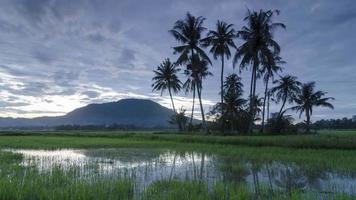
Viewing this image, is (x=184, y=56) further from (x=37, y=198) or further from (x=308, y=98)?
(x=37, y=198)

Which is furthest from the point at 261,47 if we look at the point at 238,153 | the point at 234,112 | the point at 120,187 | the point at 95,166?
the point at 120,187

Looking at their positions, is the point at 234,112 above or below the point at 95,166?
above

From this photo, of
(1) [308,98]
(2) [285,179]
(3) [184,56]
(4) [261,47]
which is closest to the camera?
(2) [285,179]

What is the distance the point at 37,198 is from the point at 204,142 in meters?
20.5

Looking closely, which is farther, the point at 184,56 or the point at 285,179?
the point at 184,56

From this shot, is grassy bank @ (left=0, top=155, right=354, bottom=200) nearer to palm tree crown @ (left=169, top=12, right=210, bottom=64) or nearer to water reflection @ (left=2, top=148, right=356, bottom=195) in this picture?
water reflection @ (left=2, top=148, right=356, bottom=195)

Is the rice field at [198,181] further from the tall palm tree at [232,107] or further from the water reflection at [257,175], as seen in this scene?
the tall palm tree at [232,107]

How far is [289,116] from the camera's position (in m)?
44.2

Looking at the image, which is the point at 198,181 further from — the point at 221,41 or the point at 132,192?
the point at 221,41

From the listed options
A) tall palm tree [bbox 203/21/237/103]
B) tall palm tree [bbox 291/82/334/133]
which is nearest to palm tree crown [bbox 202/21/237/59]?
tall palm tree [bbox 203/21/237/103]

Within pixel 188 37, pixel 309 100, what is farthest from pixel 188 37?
pixel 309 100

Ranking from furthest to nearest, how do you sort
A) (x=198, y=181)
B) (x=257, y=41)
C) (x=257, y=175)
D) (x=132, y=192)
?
1. (x=257, y=41)
2. (x=257, y=175)
3. (x=198, y=181)
4. (x=132, y=192)

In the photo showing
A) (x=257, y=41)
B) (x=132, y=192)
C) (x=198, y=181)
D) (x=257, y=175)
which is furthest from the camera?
(x=257, y=41)

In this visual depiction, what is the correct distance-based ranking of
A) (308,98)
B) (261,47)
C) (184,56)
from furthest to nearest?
(308,98)
(184,56)
(261,47)
